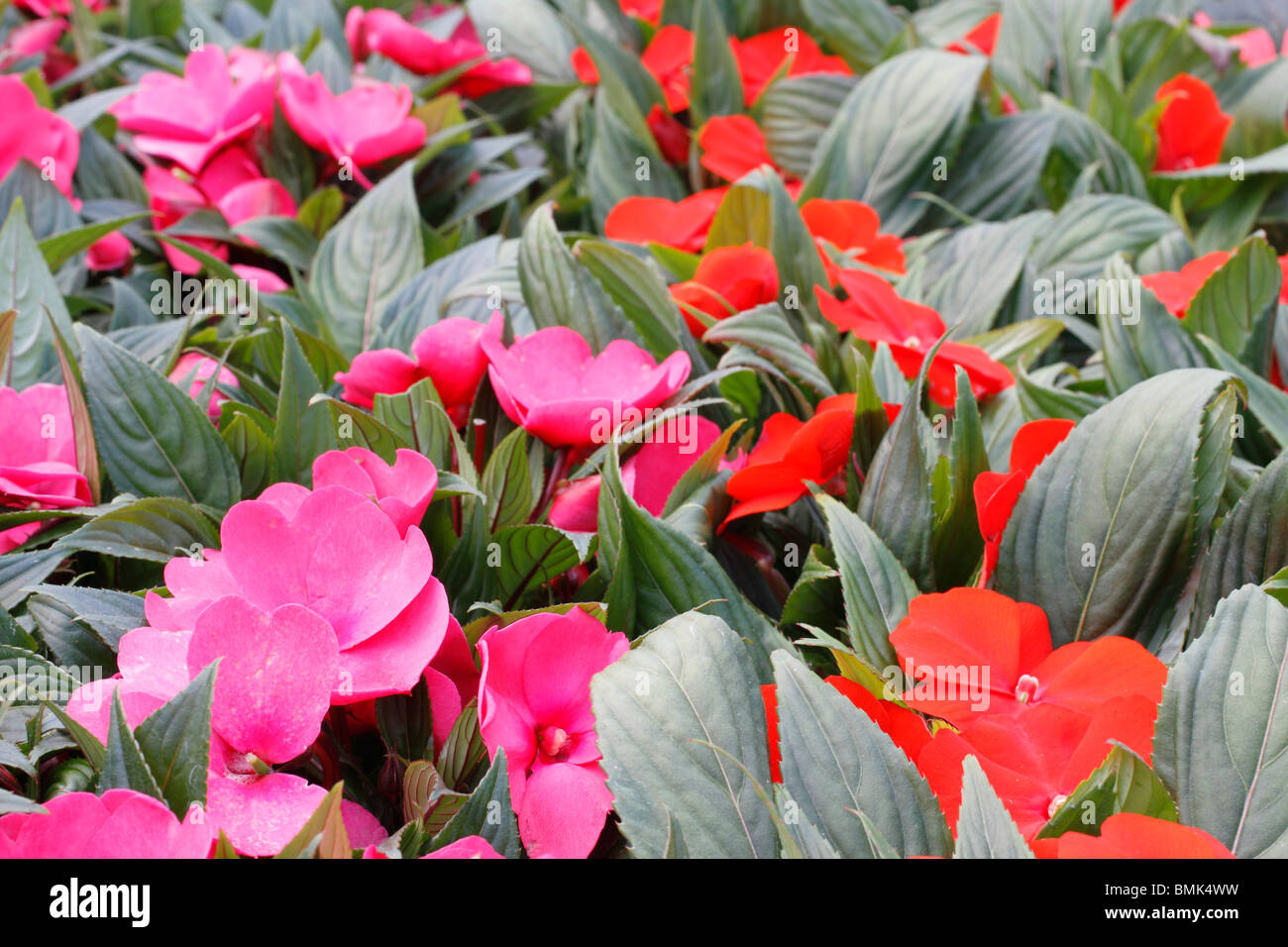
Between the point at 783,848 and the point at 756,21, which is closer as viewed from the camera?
the point at 783,848

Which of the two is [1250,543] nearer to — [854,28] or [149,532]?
[149,532]

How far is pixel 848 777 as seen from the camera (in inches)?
26.4

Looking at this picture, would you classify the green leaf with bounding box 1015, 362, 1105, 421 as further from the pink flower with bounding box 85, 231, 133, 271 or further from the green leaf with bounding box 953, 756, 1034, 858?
the pink flower with bounding box 85, 231, 133, 271

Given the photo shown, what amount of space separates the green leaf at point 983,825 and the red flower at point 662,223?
0.99 m

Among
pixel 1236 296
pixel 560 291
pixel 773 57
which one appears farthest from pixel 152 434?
pixel 773 57

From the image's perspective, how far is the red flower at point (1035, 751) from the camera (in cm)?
68

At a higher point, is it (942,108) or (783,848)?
(942,108)

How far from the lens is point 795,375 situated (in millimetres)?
1086

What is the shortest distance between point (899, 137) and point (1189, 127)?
484 mm

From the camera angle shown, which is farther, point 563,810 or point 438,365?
point 438,365

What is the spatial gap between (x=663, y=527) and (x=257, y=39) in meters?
1.74

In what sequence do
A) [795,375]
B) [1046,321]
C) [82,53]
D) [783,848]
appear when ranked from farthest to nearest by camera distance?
[82,53] → [1046,321] → [795,375] → [783,848]

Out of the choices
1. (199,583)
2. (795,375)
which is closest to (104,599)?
(199,583)

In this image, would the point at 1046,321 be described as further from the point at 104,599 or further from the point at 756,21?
the point at 756,21
